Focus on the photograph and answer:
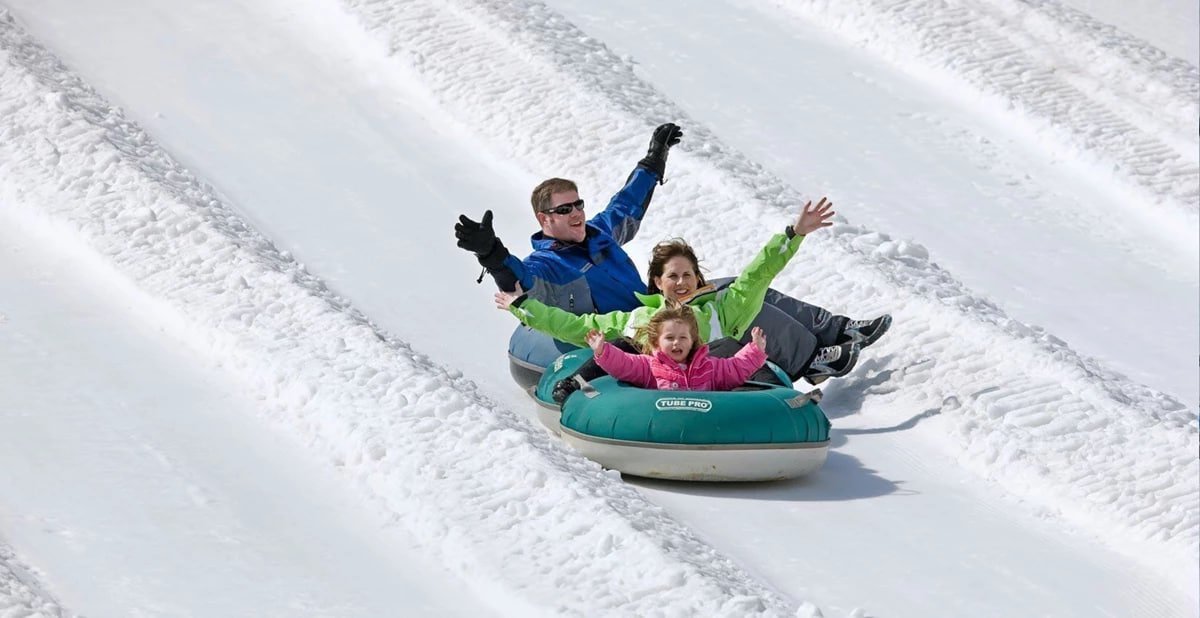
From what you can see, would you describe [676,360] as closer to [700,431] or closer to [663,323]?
[663,323]

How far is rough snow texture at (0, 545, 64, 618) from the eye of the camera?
4.48 metres

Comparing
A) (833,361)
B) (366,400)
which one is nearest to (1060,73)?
(833,361)

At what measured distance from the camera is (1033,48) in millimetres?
12406

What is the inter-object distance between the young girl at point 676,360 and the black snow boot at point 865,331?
104 cm

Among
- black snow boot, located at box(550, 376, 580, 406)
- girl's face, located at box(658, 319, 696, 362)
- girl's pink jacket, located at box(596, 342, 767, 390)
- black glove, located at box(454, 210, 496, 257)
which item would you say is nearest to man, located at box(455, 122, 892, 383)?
black glove, located at box(454, 210, 496, 257)

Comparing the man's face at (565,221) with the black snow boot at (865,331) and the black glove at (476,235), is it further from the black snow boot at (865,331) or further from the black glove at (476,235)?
the black snow boot at (865,331)

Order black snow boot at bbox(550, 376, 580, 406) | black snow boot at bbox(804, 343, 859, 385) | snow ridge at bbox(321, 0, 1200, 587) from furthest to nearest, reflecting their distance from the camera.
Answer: black snow boot at bbox(804, 343, 859, 385) → snow ridge at bbox(321, 0, 1200, 587) → black snow boot at bbox(550, 376, 580, 406)

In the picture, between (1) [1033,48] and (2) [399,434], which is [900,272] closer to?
(2) [399,434]

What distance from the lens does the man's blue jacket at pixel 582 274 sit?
666 cm

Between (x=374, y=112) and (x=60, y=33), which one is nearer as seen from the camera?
(x=374, y=112)

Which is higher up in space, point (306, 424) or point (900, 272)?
point (900, 272)

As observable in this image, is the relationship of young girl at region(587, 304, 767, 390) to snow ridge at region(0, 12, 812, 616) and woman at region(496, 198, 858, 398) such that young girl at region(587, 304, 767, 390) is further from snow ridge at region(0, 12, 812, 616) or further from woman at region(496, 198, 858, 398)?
snow ridge at region(0, 12, 812, 616)

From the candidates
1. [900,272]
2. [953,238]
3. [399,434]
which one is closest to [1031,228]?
[953,238]

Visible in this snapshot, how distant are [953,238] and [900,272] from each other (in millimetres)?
1648
